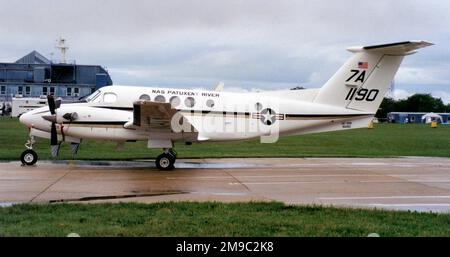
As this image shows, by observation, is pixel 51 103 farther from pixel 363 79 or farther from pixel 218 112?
pixel 363 79

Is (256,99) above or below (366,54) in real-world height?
below

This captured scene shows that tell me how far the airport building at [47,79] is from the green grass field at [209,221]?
214 ft

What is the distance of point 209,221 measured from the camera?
8.58 metres

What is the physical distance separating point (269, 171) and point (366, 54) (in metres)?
5.63

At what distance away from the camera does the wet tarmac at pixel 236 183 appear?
1162 cm

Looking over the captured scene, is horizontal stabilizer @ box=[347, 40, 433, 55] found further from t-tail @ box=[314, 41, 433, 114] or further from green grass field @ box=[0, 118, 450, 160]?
green grass field @ box=[0, 118, 450, 160]

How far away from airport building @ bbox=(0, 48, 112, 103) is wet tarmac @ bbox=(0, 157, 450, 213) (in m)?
56.9

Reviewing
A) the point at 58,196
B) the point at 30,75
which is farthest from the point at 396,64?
the point at 30,75

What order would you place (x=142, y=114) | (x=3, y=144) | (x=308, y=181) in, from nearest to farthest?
(x=308, y=181) < (x=142, y=114) < (x=3, y=144)

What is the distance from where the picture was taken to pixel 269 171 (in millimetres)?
17781

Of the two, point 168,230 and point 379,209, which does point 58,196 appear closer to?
point 168,230

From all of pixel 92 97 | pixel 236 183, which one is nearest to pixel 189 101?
pixel 92 97

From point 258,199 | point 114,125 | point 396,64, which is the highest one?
point 396,64

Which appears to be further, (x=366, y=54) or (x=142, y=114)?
(x=366, y=54)
